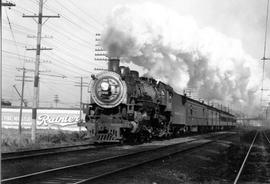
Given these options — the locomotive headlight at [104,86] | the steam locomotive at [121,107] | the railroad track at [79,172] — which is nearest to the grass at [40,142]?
the steam locomotive at [121,107]

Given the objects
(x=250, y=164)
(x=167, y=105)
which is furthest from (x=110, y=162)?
(x=167, y=105)

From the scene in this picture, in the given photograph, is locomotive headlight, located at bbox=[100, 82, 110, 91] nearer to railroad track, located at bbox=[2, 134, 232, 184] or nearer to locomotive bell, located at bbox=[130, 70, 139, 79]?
locomotive bell, located at bbox=[130, 70, 139, 79]

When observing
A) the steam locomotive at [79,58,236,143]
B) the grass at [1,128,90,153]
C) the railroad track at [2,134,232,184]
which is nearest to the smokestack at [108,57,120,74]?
the steam locomotive at [79,58,236,143]

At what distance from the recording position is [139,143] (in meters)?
20.9

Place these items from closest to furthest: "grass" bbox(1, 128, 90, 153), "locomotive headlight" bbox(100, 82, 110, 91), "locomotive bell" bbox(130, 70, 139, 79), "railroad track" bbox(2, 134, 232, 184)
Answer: "railroad track" bbox(2, 134, 232, 184)
"grass" bbox(1, 128, 90, 153)
"locomotive headlight" bbox(100, 82, 110, 91)
"locomotive bell" bbox(130, 70, 139, 79)

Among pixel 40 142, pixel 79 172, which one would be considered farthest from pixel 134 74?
pixel 79 172

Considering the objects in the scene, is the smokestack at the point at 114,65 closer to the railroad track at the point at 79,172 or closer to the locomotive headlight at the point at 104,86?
the locomotive headlight at the point at 104,86

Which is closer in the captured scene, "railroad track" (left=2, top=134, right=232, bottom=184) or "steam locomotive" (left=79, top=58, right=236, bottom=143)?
"railroad track" (left=2, top=134, right=232, bottom=184)

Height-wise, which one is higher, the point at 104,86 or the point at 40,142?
the point at 104,86

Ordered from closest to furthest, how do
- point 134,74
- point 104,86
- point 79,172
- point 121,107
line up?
point 79,172
point 104,86
point 121,107
point 134,74

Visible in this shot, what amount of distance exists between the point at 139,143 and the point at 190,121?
13.2m

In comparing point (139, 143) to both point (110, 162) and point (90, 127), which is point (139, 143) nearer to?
point (90, 127)

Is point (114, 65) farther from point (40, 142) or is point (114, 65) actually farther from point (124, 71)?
point (40, 142)

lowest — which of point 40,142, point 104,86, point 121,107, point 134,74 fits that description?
point 40,142
